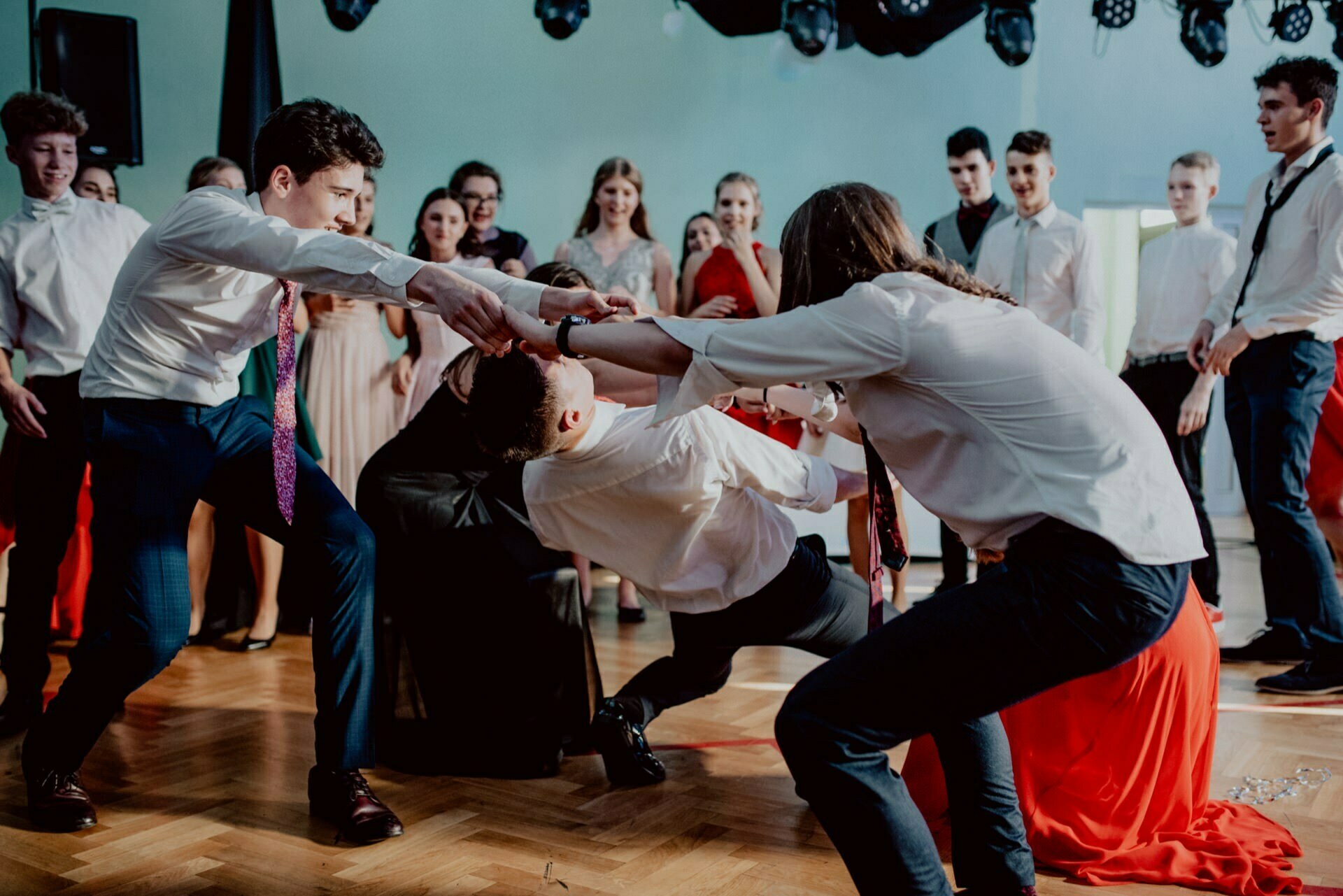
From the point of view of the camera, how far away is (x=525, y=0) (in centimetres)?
657

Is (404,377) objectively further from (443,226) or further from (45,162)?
(45,162)

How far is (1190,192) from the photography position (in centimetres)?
448

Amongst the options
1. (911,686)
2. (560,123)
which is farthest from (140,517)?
(560,123)

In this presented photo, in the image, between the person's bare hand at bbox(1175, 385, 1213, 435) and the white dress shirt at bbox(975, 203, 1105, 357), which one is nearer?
the person's bare hand at bbox(1175, 385, 1213, 435)

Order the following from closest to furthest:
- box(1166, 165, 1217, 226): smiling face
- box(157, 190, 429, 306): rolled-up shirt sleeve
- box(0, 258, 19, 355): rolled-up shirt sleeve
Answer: box(157, 190, 429, 306): rolled-up shirt sleeve → box(0, 258, 19, 355): rolled-up shirt sleeve → box(1166, 165, 1217, 226): smiling face

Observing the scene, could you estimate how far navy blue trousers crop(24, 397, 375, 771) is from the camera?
210 centimetres

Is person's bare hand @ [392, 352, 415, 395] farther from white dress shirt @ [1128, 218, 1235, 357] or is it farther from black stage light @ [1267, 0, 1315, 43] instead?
black stage light @ [1267, 0, 1315, 43]

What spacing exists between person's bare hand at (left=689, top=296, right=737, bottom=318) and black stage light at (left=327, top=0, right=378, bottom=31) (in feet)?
7.48

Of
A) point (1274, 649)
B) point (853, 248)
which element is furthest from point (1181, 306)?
point (853, 248)

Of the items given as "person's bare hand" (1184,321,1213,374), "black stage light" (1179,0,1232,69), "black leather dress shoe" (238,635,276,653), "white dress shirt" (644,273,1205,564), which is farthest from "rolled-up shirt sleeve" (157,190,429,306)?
"black stage light" (1179,0,1232,69)

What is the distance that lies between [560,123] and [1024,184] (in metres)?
3.27

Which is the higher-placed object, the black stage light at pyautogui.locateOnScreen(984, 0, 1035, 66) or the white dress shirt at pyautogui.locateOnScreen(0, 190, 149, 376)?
the black stage light at pyautogui.locateOnScreen(984, 0, 1035, 66)

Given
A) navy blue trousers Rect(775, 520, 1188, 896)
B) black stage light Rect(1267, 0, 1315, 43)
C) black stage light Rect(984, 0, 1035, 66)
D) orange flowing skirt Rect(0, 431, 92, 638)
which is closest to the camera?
navy blue trousers Rect(775, 520, 1188, 896)

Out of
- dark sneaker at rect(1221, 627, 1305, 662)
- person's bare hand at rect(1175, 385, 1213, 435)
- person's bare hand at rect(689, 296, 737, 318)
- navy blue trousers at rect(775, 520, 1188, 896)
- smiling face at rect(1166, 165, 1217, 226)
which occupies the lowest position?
dark sneaker at rect(1221, 627, 1305, 662)
